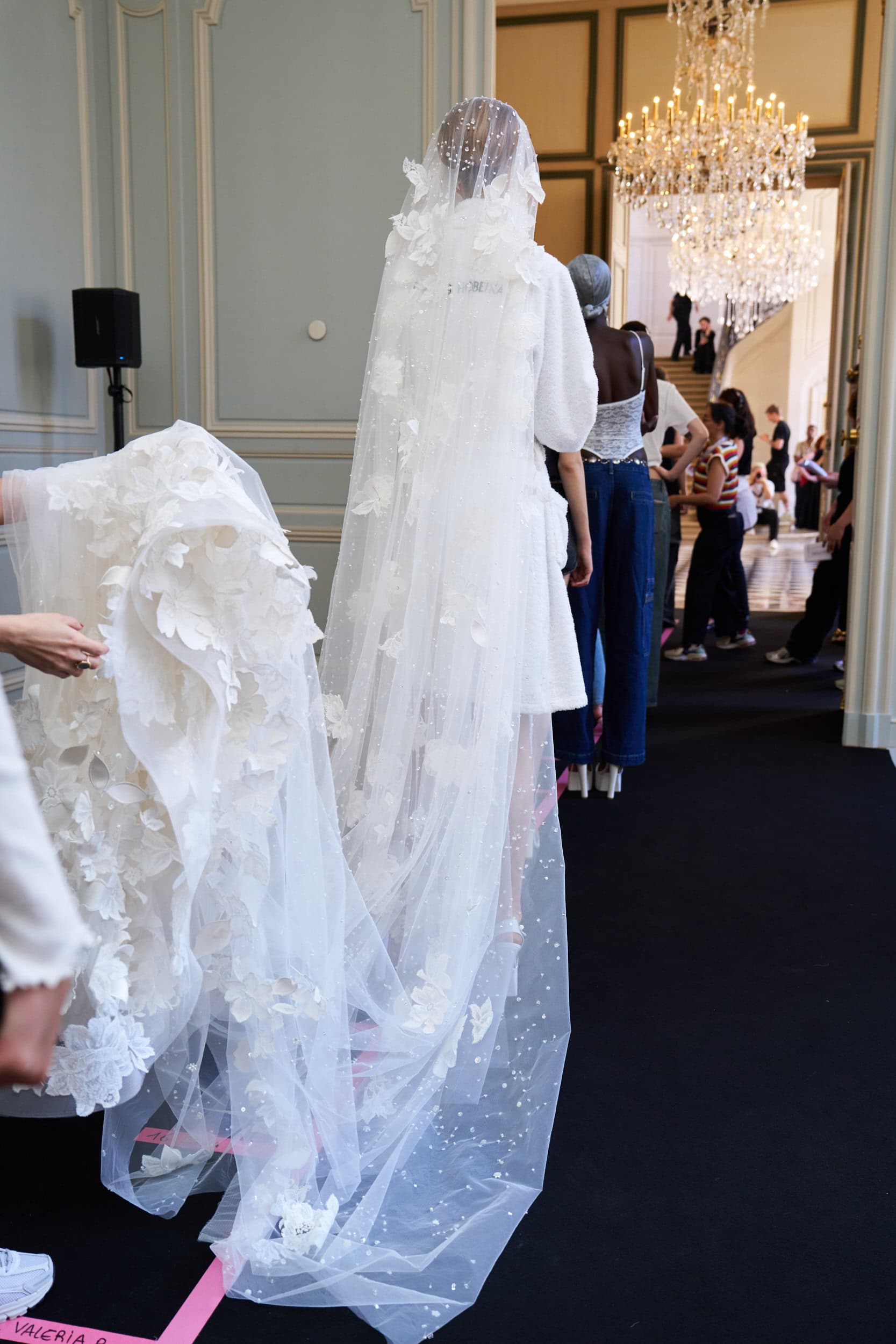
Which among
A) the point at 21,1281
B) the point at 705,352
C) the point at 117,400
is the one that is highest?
the point at 705,352

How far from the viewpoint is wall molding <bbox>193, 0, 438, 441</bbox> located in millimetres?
4059

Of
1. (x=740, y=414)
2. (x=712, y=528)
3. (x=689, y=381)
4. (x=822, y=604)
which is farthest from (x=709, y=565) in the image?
(x=689, y=381)

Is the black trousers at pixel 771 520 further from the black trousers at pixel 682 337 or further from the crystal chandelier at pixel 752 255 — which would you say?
the crystal chandelier at pixel 752 255

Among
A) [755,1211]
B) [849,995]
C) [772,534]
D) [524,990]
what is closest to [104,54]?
[524,990]

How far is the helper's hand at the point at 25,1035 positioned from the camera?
0.68 meters

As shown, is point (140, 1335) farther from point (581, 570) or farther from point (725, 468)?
point (725, 468)

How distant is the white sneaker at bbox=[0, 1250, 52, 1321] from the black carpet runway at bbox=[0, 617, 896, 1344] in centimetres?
3

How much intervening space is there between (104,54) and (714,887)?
3693mm

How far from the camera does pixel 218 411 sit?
14.6 ft

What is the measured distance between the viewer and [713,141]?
7.66m

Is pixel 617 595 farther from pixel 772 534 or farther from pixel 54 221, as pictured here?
pixel 772 534

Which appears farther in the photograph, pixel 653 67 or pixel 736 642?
pixel 653 67

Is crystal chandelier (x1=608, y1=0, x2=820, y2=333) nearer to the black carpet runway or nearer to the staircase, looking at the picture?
the black carpet runway

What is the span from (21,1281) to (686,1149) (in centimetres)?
110
